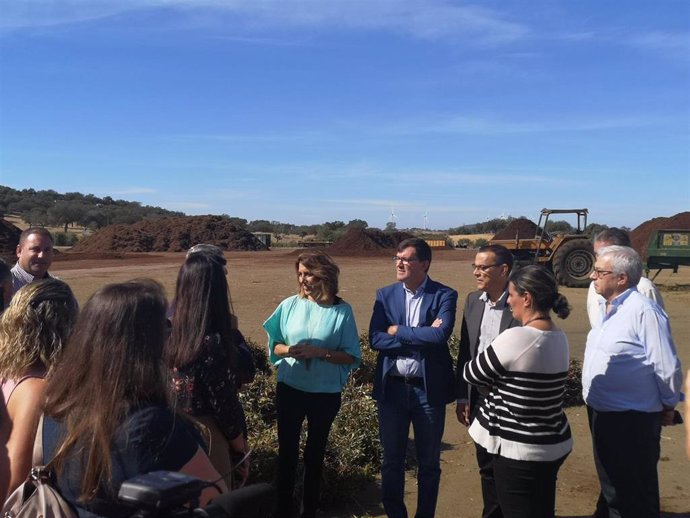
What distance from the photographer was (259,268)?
25.5 meters

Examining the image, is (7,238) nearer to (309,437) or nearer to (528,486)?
(309,437)

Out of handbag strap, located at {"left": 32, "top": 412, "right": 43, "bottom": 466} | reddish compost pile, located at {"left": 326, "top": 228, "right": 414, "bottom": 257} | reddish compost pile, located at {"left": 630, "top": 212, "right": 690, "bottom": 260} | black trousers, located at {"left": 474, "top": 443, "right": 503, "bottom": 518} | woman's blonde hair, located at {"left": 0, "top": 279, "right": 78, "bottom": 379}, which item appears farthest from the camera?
reddish compost pile, located at {"left": 630, "top": 212, "right": 690, "bottom": 260}

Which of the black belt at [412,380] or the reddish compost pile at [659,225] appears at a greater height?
the reddish compost pile at [659,225]

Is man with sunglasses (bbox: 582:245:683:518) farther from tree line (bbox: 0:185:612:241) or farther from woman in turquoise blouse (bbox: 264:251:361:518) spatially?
tree line (bbox: 0:185:612:241)

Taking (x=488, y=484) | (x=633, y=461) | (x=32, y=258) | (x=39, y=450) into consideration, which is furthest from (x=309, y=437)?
(x=32, y=258)

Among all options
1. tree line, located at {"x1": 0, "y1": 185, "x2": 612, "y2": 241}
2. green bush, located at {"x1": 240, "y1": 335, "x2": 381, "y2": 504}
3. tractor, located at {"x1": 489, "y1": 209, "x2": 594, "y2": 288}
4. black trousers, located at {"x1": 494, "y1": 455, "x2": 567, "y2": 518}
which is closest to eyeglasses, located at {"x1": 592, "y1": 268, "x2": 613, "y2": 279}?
black trousers, located at {"x1": 494, "y1": 455, "x2": 567, "y2": 518}

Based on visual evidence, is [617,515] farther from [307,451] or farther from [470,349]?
[307,451]

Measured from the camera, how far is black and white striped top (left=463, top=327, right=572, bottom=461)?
3.05 m

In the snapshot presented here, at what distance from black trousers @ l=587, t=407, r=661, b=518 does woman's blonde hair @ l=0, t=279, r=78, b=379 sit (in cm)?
275

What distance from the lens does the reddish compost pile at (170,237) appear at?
39.8 meters

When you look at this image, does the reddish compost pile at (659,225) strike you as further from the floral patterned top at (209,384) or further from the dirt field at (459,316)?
the floral patterned top at (209,384)

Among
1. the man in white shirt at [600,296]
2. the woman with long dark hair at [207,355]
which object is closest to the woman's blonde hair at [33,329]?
the woman with long dark hair at [207,355]

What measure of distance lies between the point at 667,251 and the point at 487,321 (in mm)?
16992

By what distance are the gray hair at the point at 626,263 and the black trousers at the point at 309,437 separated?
1803mm
